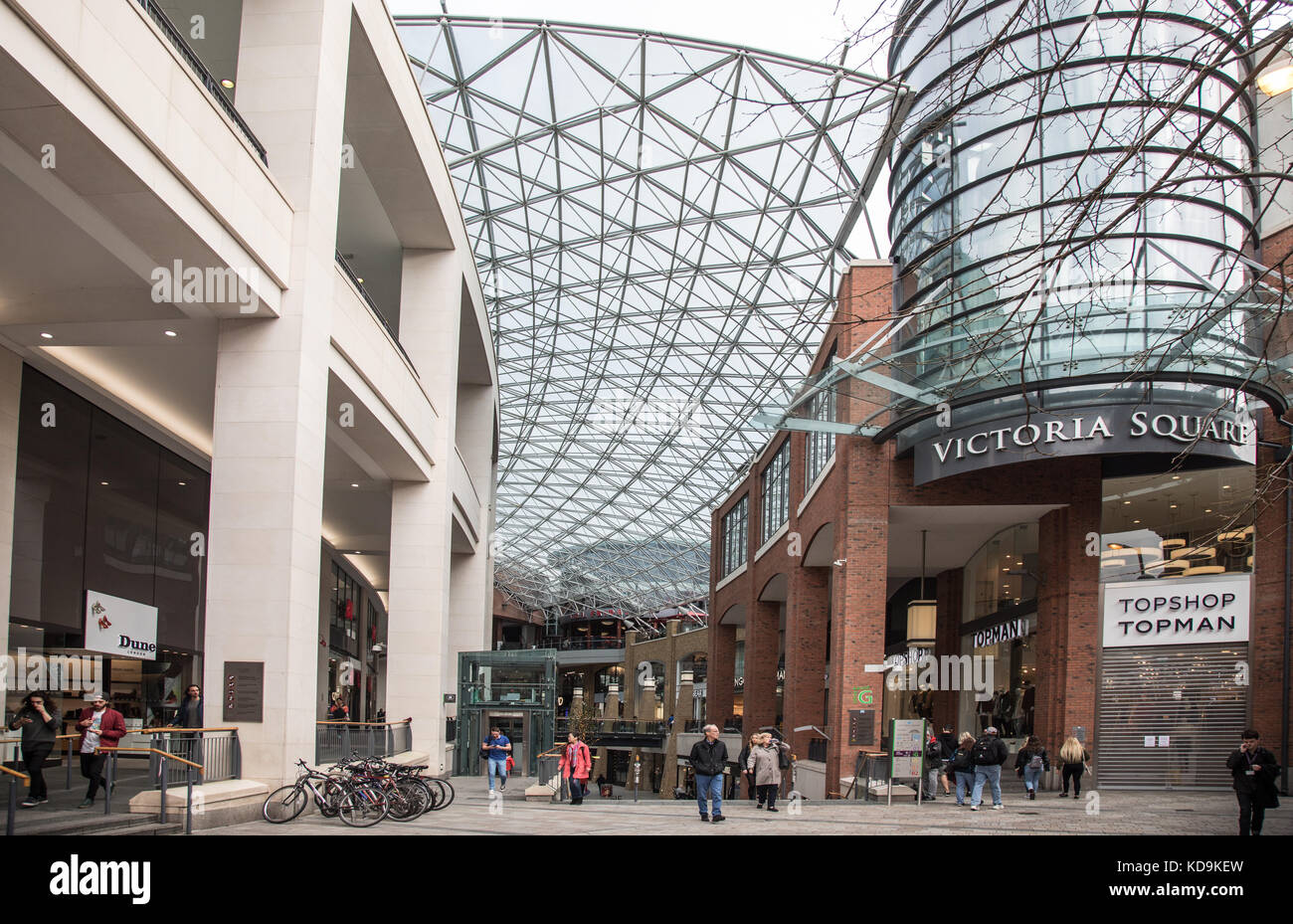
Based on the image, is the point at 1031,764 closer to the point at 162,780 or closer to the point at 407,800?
the point at 407,800

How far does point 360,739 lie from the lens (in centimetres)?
2208

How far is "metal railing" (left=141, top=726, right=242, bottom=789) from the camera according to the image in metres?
13.0

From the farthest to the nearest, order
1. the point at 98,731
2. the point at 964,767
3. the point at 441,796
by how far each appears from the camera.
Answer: the point at 964,767, the point at 441,796, the point at 98,731

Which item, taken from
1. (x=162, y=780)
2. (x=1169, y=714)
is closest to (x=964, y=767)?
(x=1169, y=714)

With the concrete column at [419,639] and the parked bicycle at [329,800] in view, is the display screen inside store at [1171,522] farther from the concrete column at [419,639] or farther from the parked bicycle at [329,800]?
the parked bicycle at [329,800]

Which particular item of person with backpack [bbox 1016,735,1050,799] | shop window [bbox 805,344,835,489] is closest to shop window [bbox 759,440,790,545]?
shop window [bbox 805,344,835,489]

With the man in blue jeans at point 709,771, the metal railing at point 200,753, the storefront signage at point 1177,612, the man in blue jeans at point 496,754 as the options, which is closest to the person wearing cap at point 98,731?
the metal railing at point 200,753

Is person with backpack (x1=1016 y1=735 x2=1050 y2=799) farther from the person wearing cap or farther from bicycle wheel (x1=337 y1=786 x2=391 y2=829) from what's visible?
the person wearing cap

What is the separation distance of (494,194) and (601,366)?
752 inches

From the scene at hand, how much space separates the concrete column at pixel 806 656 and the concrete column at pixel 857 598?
7.70m

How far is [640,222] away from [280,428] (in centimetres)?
3354
